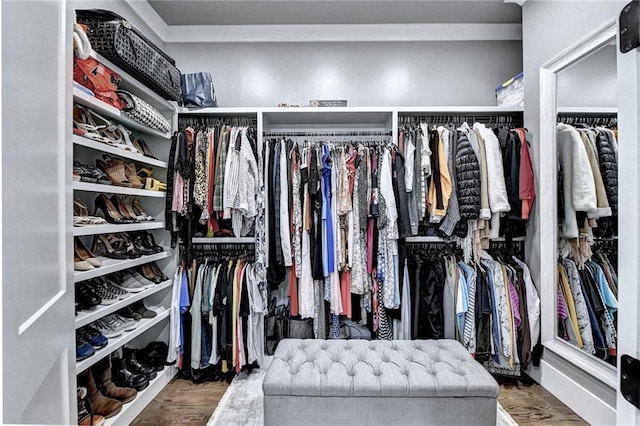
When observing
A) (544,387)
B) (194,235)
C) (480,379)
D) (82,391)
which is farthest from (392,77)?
(82,391)

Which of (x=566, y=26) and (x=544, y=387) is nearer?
(x=566, y=26)

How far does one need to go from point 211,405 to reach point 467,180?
2.15m

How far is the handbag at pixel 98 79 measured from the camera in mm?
1501

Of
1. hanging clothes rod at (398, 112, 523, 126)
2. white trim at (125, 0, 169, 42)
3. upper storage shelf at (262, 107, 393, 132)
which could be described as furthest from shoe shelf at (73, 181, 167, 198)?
hanging clothes rod at (398, 112, 523, 126)

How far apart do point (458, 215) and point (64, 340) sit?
6.71 ft

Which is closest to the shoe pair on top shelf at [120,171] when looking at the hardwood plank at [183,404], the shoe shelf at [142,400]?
the shoe shelf at [142,400]

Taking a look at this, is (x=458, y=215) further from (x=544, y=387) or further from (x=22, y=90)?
(x=22, y=90)

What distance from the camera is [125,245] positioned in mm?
1900

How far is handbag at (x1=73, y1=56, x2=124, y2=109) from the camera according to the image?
1.50 meters

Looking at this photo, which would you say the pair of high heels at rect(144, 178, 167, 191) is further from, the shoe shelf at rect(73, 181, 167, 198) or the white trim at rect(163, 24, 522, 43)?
the white trim at rect(163, 24, 522, 43)

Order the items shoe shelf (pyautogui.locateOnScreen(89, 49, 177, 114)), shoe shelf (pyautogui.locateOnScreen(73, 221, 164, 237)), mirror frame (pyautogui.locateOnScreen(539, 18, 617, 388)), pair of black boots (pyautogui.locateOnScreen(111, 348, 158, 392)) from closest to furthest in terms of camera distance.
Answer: shoe shelf (pyautogui.locateOnScreen(73, 221, 164, 237)) < shoe shelf (pyautogui.locateOnScreen(89, 49, 177, 114)) < pair of black boots (pyautogui.locateOnScreen(111, 348, 158, 392)) < mirror frame (pyautogui.locateOnScreen(539, 18, 617, 388))

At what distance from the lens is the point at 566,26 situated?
6.06 ft

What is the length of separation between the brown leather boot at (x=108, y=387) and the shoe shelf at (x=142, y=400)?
0.13 ft

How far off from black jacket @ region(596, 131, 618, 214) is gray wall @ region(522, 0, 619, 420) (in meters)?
0.37
